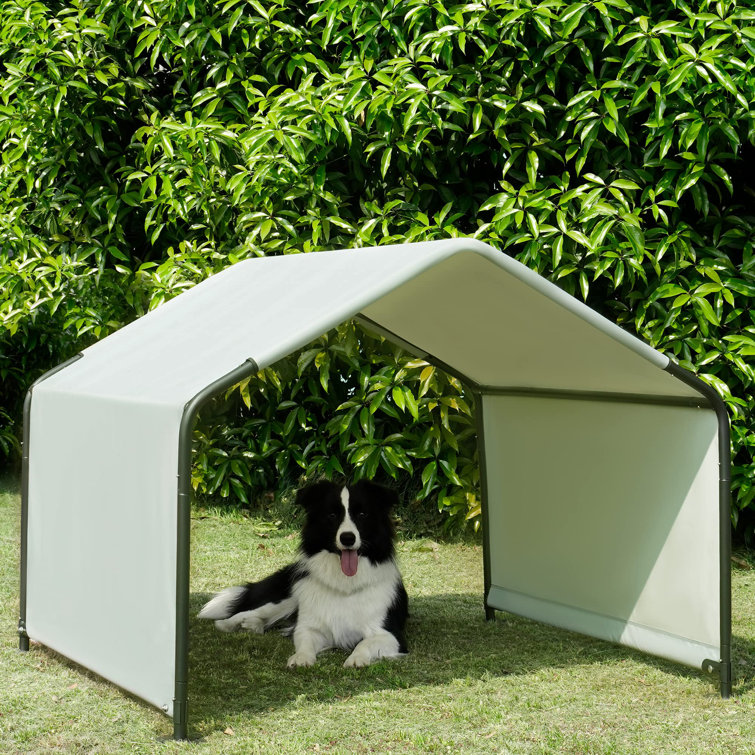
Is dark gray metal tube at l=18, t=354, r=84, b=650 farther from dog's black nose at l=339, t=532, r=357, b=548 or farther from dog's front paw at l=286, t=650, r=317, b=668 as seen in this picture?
dog's black nose at l=339, t=532, r=357, b=548

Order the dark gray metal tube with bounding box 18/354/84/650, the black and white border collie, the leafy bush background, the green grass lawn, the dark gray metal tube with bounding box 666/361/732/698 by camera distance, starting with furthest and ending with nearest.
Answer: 1. the leafy bush background
2. the black and white border collie
3. the dark gray metal tube with bounding box 18/354/84/650
4. the dark gray metal tube with bounding box 666/361/732/698
5. the green grass lawn

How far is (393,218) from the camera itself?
6.83m

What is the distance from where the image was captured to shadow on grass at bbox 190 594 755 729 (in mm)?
3992

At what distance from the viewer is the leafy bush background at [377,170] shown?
6.08 metres

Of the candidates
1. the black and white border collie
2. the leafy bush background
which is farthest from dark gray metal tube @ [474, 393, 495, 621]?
the leafy bush background

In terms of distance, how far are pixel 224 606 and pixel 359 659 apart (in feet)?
3.53

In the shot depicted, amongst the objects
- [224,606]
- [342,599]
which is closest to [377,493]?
[342,599]

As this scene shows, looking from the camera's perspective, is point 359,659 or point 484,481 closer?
point 359,659

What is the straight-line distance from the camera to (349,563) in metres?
4.67

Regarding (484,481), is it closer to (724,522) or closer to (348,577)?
(348,577)

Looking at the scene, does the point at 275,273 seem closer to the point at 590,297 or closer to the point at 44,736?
the point at 44,736

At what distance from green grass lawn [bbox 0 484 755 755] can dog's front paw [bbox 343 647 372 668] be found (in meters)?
0.05

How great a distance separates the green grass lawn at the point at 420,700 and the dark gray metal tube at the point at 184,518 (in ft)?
0.72

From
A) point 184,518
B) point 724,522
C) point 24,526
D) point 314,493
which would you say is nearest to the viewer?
point 184,518
